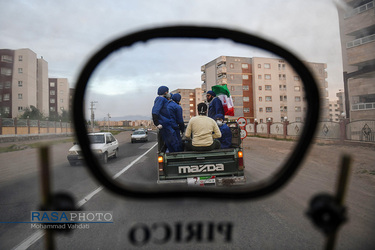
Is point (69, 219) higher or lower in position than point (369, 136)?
lower

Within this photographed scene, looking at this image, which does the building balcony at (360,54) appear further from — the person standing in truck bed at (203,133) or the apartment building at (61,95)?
the apartment building at (61,95)

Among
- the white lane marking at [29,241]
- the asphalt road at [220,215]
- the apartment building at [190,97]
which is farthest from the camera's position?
the white lane marking at [29,241]

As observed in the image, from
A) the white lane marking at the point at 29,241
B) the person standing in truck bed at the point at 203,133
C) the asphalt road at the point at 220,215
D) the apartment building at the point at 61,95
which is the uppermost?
the apartment building at the point at 61,95

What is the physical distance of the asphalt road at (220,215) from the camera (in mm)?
988

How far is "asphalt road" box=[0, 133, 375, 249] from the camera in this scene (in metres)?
0.99

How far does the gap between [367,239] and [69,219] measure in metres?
2.18

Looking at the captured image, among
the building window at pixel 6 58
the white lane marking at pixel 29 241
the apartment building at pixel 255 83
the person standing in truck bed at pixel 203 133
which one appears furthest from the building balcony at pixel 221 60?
the white lane marking at pixel 29 241

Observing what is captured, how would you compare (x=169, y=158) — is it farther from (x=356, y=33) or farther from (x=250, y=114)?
(x=356, y=33)

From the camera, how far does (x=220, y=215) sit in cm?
132

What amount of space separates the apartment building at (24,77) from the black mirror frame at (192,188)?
619mm

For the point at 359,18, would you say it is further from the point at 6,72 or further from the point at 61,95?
the point at 6,72

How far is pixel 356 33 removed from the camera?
1374mm

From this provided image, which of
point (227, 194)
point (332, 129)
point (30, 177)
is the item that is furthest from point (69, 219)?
point (30, 177)

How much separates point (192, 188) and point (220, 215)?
70cm
